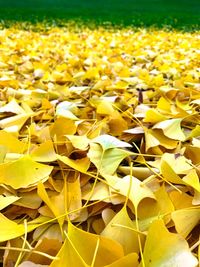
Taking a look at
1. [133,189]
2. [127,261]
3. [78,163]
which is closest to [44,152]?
[78,163]

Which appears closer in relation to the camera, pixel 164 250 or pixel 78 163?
pixel 164 250

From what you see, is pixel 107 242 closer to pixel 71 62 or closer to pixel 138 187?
pixel 138 187

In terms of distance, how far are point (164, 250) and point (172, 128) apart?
0.37m

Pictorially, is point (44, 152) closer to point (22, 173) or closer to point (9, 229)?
point (22, 173)

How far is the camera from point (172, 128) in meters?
0.84

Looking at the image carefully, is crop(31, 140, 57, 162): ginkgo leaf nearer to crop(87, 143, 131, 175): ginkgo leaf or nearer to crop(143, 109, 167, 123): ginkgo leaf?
crop(87, 143, 131, 175): ginkgo leaf

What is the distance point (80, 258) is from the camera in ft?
1.61

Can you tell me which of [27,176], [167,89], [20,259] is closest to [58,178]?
[27,176]

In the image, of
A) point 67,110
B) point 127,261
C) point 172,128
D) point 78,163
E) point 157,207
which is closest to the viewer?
point 127,261

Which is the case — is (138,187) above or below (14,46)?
above

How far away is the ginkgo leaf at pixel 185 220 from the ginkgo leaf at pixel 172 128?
25 cm

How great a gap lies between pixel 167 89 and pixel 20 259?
0.70m

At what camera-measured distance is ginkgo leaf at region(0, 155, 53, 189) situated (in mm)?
645

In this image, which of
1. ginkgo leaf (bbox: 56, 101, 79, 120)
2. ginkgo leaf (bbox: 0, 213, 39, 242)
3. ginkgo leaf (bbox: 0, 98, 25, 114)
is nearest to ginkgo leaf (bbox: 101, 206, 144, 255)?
ginkgo leaf (bbox: 0, 213, 39, 242)
